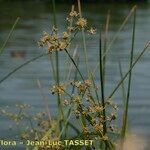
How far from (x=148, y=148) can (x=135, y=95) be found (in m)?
7.22

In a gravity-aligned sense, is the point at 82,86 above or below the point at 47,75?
above

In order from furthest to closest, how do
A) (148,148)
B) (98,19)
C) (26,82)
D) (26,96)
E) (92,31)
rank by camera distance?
(98,19)
(26,82)
(26,96)
(148,148)
(92,31)

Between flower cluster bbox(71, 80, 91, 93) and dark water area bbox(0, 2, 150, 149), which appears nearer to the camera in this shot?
flower cluster bbox(71, 80, 91, 93)

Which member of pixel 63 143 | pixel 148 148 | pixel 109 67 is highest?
pixel 63 143

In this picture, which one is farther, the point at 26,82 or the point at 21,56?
Result: the point at 21,56

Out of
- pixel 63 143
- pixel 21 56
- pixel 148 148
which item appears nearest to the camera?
pixel 63 143

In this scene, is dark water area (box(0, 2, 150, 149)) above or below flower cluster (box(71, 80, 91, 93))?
below

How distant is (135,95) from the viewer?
10.8m

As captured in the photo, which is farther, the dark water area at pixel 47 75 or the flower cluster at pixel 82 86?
the dark water area at pixel 47 75

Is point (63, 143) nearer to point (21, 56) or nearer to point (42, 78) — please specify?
point (42, 78)

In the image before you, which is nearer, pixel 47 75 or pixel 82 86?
pixel 82 86

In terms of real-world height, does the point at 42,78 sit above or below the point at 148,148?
below

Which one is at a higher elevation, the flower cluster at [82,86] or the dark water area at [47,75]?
the flower cluster at [82,86]

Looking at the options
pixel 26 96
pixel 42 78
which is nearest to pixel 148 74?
pixel 42 78
